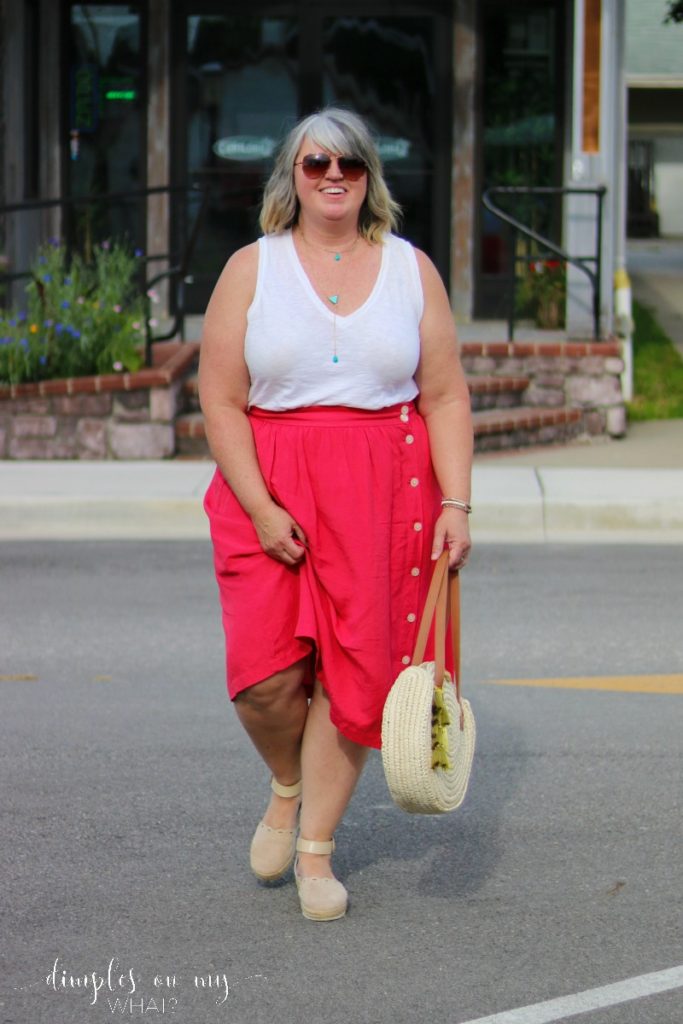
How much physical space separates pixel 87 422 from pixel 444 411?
25.4 feet

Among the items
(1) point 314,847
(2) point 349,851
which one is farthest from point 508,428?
(1) point 314,847

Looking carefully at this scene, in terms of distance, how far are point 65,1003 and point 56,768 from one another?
1.81 m

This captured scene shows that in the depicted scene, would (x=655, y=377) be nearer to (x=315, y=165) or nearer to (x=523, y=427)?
(x=523, y=427)

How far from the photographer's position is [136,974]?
3947 millimetres

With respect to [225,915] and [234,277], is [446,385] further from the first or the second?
[225,915]

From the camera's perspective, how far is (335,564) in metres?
4.13

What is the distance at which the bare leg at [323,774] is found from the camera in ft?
14.0

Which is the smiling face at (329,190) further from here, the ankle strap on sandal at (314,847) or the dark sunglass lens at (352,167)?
the ankle strap on sandal at (314,847)

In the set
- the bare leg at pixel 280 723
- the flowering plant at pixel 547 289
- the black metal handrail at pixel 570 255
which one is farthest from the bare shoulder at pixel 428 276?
the flowering plant at pixel 547 289

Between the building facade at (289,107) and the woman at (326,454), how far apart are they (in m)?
11.2

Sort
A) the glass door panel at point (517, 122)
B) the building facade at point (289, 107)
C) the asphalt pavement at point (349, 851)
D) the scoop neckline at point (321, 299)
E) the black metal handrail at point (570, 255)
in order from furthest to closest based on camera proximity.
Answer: the glass door panel at point (517, 122), the building facade at point (289, 107), the black metal handrail at point (570, 255), the scoop neckline at point (321, 299), the asphalt pavement at point (349, 851)

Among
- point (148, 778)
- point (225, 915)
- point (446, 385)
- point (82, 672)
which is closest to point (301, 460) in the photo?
point (446, 385)

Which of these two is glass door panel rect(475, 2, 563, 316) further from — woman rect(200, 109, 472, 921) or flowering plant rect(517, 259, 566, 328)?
woman rect(200, 109, 472, 921)

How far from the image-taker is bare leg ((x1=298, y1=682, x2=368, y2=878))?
4.26m
